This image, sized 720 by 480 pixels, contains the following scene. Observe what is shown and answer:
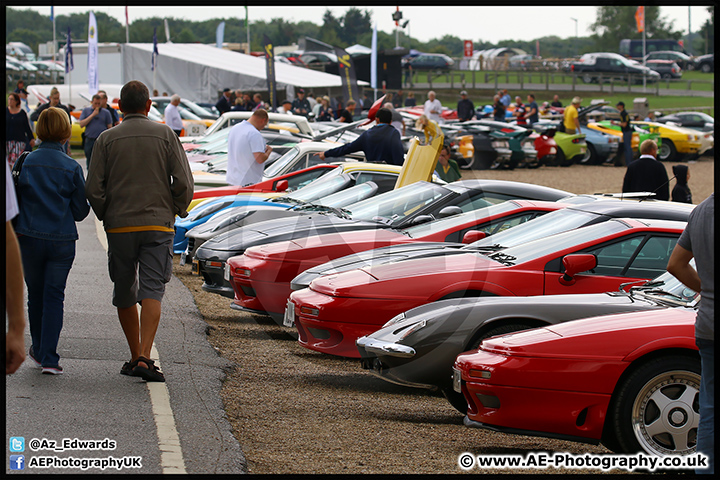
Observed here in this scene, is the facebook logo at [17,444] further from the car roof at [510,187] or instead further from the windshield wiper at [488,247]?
the car roof at [510,187]

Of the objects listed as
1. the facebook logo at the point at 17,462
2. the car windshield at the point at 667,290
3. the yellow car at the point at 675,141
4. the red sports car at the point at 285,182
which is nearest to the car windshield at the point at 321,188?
the red sports car at the point at 285,182

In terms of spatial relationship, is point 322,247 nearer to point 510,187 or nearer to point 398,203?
point 398,203


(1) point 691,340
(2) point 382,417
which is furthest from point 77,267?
(1) point 691,340

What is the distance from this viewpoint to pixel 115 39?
79688 millimetres

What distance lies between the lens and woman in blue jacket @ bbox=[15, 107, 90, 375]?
17.2 feet

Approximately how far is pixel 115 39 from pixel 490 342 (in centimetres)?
8041

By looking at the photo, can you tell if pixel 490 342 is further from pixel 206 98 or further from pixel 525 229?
pixel 206 98

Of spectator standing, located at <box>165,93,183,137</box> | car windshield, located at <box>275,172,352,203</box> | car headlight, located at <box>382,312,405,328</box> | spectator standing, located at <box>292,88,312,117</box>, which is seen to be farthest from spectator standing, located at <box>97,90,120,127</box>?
spectator standing, located at <box>292,88,312,117</box>

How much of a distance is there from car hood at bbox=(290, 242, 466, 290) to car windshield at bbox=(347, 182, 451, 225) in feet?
4.00

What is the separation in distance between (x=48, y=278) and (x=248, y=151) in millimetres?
6616

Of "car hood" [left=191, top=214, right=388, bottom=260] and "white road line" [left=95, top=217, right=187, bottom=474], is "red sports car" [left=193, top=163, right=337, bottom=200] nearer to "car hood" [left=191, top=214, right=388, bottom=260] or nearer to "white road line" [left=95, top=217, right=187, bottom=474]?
"car hood" [left=191, top=214, right=388, bottom=260]

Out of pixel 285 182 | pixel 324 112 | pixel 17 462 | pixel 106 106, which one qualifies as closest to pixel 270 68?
pixel 324 112

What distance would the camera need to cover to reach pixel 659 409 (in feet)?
14.4

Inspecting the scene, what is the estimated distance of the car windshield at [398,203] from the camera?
8602mm
